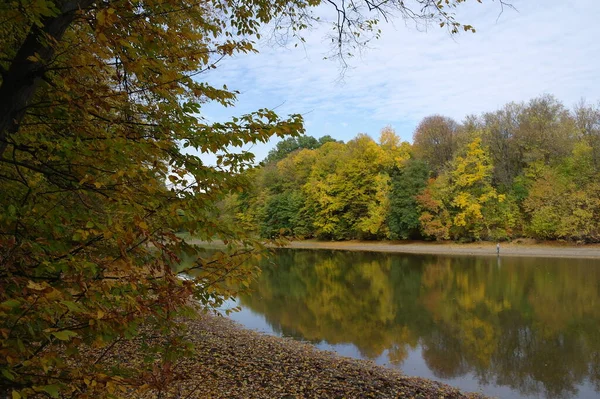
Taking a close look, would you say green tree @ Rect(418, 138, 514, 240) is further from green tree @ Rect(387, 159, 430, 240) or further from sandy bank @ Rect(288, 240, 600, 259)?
sandy bank @ Rect(288, 240, 600, 259)

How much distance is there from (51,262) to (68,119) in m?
1.02

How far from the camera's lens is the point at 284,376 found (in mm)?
7582

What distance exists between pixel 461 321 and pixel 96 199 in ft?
40.4

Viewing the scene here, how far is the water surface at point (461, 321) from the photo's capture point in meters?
8.84

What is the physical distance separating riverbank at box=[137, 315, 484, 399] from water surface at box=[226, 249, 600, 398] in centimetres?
108

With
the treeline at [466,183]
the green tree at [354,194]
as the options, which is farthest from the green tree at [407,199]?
the green tree at [354,194]

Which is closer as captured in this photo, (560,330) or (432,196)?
(560,330)

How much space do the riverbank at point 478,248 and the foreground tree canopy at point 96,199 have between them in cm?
2407

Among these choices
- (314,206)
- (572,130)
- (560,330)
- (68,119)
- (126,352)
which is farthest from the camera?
(314,206)

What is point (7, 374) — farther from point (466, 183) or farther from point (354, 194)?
point (354, 194)

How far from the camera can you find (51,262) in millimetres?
2227

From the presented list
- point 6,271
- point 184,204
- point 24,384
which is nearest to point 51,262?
point 6,271

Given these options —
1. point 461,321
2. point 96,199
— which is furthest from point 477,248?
point 96,199

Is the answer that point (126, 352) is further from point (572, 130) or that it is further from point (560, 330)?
point (572, 130)
